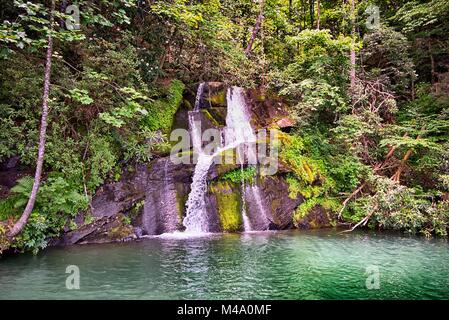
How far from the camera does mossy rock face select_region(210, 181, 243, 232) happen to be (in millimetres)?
11961

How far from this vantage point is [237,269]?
7781 millimetres

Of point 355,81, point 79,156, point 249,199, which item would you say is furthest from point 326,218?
point 79,156

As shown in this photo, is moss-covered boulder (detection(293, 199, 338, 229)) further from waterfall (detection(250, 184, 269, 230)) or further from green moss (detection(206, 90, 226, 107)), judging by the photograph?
green moss (detection(206, 90, 226, 107))

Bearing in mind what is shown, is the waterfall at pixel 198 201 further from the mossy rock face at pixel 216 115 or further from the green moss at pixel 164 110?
the mossy rock face at pixel 216 115

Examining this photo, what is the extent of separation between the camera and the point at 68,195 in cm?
947

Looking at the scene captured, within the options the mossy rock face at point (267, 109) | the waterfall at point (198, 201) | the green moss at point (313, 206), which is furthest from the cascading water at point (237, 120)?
the green moss at point (313, 206)

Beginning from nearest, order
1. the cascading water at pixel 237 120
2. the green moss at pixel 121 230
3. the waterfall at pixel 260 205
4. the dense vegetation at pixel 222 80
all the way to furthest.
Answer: the dense vegetation at pixel 222 80 → the green moss at pixel 121 230 → the waterfall at pixel 260 205 → the cascading water at pixel 237 120

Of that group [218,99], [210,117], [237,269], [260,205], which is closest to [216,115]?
[210,117]

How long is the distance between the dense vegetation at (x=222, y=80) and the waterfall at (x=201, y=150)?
957mm

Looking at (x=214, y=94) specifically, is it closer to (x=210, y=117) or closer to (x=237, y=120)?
(x=210, y=117)

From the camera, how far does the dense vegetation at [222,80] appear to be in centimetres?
949

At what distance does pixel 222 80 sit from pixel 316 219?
6.84 metres

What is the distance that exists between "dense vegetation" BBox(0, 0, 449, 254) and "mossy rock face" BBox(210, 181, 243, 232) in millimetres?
2156
